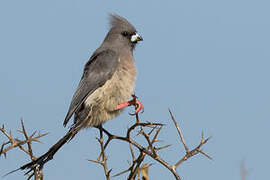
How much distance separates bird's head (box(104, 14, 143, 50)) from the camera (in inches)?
245

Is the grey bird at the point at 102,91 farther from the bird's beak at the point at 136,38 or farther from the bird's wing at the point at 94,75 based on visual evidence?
the bird's beak at the point at 136,38

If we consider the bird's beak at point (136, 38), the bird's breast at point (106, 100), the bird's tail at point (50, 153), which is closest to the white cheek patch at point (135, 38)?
the bird's beak at point (136, 38)

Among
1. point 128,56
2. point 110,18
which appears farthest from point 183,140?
point 110,18

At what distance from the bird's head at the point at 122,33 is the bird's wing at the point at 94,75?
472 mm

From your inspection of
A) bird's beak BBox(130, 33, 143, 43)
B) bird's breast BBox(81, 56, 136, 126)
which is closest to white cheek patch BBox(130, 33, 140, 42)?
bird's beak BBox(130, 33, 143, 43)

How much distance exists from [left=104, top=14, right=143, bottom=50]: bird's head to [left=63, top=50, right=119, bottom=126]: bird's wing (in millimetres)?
472

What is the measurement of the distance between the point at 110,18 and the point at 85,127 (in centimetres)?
204

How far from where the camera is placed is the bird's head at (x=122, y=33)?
20.4ft

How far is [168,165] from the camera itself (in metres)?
2.67

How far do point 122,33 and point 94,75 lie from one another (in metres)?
1.15

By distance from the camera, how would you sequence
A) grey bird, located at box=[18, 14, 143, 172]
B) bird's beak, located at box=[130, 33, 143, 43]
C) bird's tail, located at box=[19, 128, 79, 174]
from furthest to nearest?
bird's beak, located at box=[130, 33, 143, 43] → grey bird, located at box=[18, 14, 143, 172] → bird's tail, located at box=[19, 128, 79, 174]

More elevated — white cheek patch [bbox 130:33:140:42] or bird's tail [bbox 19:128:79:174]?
white cheek patch [bbox 130:33:140:42]

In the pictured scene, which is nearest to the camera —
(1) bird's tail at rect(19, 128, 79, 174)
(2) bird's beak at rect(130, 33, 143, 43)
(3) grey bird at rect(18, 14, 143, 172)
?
(1) bird's tail at rect(19, 128, 79, 174)

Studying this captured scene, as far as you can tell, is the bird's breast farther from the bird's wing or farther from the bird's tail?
the bird's tail
